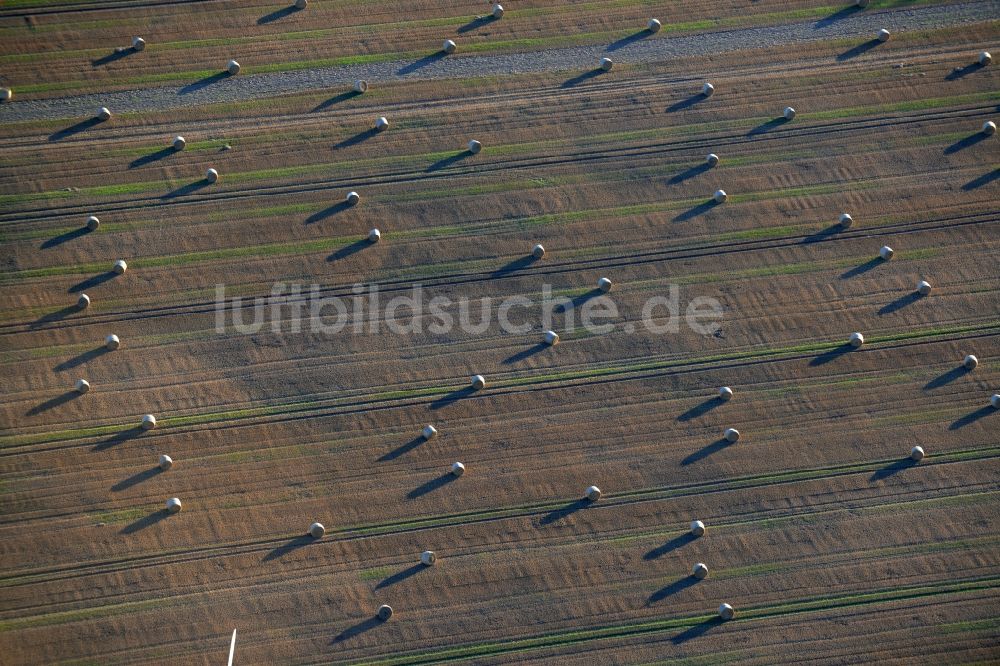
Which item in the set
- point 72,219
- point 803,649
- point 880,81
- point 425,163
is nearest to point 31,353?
point 72,219

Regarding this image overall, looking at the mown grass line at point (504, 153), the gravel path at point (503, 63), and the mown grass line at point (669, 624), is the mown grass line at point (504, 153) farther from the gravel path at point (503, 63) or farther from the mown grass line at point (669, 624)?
the mown grass line at point (669, 624)

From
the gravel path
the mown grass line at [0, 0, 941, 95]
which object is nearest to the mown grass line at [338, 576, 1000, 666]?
the gravel path

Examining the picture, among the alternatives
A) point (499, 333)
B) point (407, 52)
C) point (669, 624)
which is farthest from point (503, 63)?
point (669, 624)

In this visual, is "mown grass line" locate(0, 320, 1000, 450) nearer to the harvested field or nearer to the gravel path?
the harvested field

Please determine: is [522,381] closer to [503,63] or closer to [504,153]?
[504,153]

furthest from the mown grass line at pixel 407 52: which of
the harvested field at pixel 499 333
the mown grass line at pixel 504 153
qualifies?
the mown grass line at pixel 504 153

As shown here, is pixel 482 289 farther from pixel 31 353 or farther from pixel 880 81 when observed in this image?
pixel 880 81

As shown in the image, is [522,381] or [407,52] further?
[407,52]
